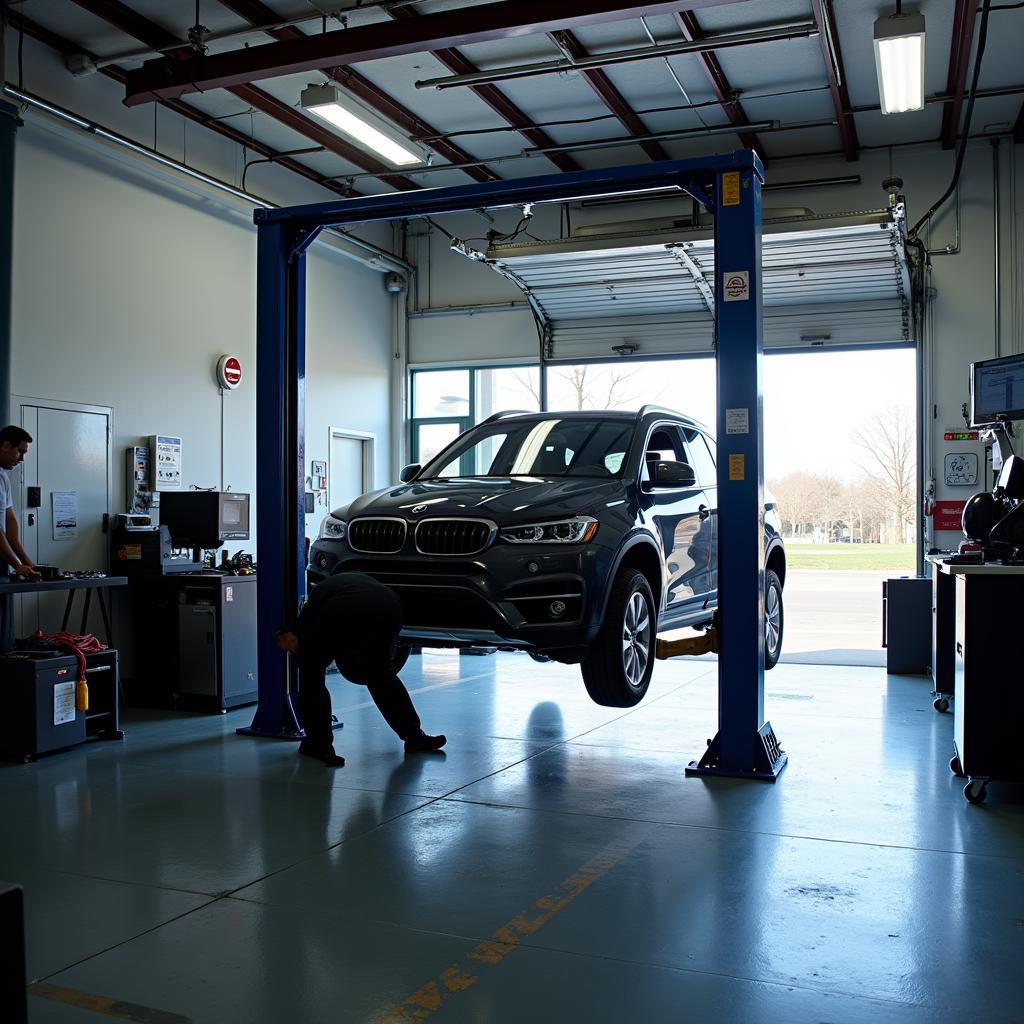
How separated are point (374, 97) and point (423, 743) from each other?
6308mm

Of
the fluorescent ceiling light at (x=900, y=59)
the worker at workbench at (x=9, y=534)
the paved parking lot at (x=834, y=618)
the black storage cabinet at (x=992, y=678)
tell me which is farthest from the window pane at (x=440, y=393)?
the black storage cabinet at (x=992, y=678)

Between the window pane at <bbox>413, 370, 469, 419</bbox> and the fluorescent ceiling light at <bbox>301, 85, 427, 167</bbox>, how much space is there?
13.9 feet

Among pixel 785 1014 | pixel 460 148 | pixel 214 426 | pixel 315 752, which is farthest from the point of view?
pixel 460 148

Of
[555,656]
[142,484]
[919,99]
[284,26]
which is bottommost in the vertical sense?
[555,656]

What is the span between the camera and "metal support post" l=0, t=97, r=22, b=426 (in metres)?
7.01

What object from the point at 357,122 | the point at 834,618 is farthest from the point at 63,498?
the point at 834,618

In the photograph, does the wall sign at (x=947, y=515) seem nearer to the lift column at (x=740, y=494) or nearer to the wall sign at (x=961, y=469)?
the wall sign at (x=961, y=469)

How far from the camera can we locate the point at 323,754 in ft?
19.3

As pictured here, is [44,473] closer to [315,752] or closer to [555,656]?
[315,752]

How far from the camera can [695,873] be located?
13.1 ft

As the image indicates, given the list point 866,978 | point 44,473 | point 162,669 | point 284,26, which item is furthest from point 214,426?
point 866,978

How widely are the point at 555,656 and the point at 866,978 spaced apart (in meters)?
2.74

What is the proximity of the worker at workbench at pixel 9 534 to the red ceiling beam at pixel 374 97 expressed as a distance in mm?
3648

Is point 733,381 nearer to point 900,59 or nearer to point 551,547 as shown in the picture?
point 551,547
